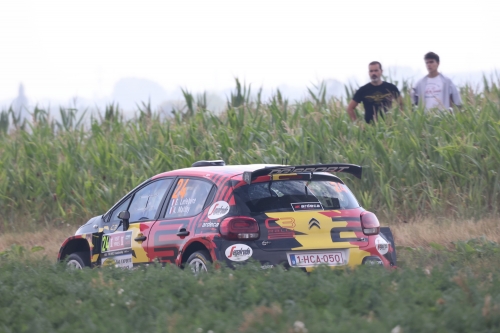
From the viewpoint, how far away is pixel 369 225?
845cm

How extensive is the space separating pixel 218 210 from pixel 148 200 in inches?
56.9

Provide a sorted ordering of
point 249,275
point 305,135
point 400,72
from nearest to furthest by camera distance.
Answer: point 249,275 < point 305,135 < point 400,72

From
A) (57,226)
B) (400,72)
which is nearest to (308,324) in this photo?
(57,226)

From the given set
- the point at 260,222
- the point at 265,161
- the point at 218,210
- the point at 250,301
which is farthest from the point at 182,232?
the point at 265,161

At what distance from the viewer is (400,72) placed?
711 inches

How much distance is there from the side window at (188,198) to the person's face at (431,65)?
6.46 m

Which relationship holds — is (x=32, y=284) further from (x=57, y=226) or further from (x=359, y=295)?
(x=57, y=226)

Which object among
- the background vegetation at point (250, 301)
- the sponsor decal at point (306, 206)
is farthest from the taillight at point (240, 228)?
the background vegetation at point (250, 301)

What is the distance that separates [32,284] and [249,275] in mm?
1954

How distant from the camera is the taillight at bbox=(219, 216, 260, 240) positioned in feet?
26.2

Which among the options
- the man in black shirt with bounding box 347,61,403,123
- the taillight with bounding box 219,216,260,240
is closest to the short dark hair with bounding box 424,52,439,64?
the man in black shirt with bounding box 347,61,403,123

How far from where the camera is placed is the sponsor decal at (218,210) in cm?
820

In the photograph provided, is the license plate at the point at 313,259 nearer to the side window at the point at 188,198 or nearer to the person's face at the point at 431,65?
the side window at the point at 188,198

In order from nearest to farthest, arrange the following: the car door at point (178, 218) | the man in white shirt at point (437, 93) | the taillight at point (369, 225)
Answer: the taillight at point (369, 225) → the car door at point (178, 218) → the man in white shirt at point (437, 93)
